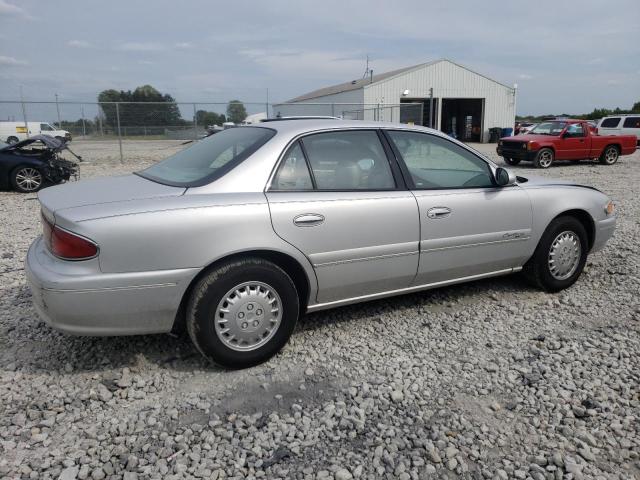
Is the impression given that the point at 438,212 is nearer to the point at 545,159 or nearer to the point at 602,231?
the point at 602,231

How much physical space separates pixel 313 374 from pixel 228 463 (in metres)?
0.93

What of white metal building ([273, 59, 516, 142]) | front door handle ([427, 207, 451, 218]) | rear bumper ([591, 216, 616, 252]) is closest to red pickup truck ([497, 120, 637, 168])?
rear bumper ([591, 216, 616, 252])

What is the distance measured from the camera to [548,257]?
14.7 ft

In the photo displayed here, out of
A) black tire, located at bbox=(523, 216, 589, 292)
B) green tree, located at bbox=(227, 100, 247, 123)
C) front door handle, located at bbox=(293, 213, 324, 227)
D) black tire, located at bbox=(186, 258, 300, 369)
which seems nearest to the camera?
black tire, located at bbox=(186, 258, 300, 369)

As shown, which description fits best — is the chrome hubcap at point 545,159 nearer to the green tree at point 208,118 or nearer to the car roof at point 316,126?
the green tree at point 208,118

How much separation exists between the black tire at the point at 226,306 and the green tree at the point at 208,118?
62.3ft

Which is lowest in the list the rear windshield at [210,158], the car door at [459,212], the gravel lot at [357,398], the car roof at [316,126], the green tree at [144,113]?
the gravel lot at [357,398]

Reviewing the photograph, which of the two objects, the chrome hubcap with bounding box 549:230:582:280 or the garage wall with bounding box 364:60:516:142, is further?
the garage wall with bounding box 364:60:516:142

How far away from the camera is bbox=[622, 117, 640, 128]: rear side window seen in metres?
25.1

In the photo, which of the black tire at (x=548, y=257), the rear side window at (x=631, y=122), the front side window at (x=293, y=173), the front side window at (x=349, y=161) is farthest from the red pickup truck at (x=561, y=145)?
the front side window at (x=293, y=173)

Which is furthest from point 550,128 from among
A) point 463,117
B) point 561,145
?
point 463,117

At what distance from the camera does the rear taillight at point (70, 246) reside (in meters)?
2.82

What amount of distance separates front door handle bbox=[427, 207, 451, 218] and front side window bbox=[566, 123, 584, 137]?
51.2 feet

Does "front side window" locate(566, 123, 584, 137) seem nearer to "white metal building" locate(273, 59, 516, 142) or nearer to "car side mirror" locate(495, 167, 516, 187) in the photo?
"car side mirror" locate(495, 167, 516, 187)
